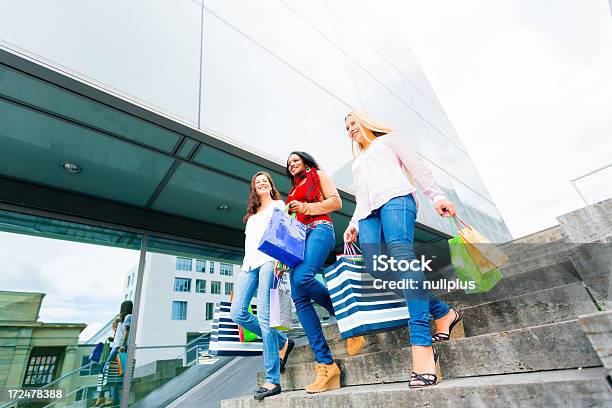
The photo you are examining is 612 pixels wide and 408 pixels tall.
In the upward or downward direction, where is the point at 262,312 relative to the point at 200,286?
downward

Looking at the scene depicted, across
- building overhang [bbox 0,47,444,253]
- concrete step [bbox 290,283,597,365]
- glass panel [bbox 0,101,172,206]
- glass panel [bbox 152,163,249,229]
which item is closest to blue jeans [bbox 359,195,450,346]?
concrete step [bbox 290,283,597,365]

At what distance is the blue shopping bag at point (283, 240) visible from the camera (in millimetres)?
1970

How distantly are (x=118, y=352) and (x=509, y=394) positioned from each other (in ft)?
13.9

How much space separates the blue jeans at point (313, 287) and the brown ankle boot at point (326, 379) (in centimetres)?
4

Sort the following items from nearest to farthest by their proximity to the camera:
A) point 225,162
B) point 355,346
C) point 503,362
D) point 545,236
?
1. point 503,362
2. point 355,346
3. point 225,162
4. point 545,236

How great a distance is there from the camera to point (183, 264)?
16.1ft

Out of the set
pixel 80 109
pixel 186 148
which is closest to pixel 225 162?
pixel 186 148

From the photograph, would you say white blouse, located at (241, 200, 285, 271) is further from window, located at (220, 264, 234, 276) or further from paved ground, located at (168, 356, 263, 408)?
window, located at (220, 264, 234, 276)

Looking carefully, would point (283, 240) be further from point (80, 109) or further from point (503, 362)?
point (80, 109)

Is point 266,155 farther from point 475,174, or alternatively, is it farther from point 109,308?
point 475,174

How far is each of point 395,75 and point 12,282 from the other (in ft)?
→ 30.8

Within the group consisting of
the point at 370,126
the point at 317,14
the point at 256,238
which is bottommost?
the point at 256,238

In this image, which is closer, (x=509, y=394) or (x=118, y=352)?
(x=509, y=394)

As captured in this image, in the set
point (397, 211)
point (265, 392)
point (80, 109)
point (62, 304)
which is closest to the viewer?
point (397, 211)
